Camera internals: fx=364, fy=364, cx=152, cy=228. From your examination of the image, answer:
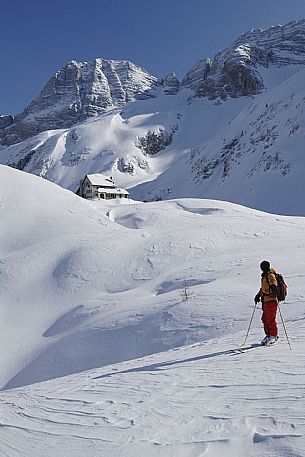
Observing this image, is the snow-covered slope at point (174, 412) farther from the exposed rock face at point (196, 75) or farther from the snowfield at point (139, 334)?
the exposed rock face at point (196, 75)

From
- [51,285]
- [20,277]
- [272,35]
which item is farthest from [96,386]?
[272,35]

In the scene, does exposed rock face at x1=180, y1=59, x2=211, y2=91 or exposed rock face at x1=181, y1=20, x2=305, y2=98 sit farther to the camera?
exposed rock face at x1=180, y1=59, x2=211, y2=91

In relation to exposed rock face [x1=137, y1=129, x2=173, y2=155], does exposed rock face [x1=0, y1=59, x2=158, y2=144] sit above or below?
above

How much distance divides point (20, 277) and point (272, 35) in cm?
15910

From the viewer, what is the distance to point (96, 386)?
566cm

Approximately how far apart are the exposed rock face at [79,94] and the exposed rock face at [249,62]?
1083 inches

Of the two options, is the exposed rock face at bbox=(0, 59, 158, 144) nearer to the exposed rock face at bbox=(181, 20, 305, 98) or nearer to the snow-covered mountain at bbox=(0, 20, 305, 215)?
the snow-covered mountain at bbox=(0, 20, 305, 215)

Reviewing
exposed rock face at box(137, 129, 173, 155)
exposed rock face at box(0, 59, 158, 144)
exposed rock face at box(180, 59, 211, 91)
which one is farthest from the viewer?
exposed rock face at box(0, 59, 158, 144)

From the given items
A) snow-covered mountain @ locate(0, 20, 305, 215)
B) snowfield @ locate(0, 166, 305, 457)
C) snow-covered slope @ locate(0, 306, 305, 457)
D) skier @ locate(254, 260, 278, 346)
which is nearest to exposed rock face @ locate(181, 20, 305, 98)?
snow-covered mountain @ locate(0, 20, 305, 215)

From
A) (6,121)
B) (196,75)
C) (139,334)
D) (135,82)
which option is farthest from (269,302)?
(6,121)

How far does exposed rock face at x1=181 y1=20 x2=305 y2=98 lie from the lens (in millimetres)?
116688

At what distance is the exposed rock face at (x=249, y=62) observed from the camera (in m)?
117

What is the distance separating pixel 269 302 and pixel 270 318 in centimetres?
29

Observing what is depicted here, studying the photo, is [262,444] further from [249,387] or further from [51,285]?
[51,285]
